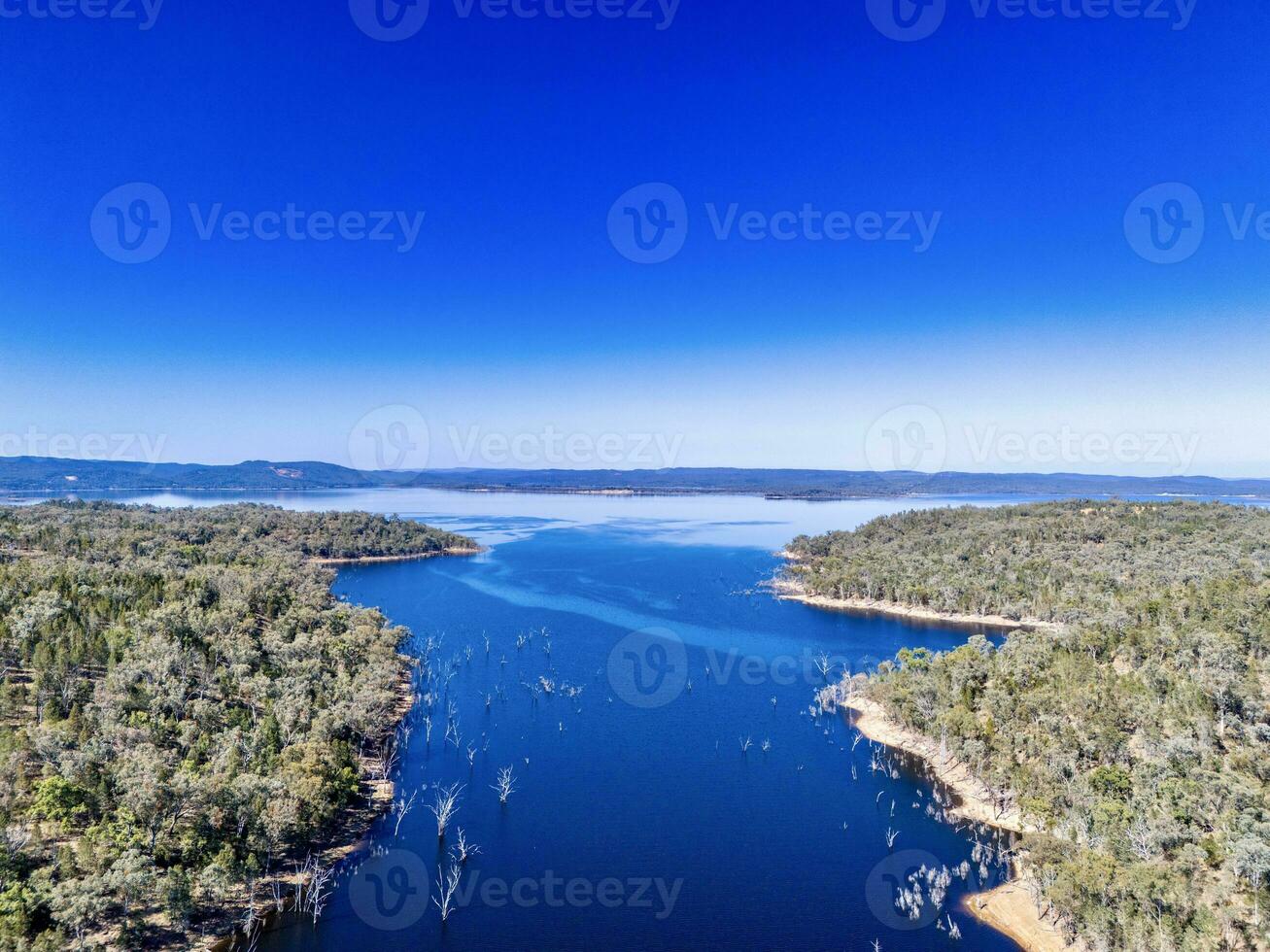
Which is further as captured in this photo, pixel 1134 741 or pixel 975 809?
pixel 975 809

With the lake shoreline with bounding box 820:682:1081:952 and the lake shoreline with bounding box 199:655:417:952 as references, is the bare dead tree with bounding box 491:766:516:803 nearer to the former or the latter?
the lake shoreline with bounding box 199:655:417:952

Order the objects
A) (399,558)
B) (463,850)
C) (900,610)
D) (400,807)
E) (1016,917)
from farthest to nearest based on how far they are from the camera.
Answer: (399,558)
(900,610)
(400,807)
(463,850)
(1016,917)

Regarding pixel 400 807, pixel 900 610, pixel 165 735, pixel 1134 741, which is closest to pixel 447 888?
pixel 400 807

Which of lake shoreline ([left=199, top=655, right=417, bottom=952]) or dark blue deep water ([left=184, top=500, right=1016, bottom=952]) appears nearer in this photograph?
lake shoreline ([left=199, top=655, right=417, bottom=952])

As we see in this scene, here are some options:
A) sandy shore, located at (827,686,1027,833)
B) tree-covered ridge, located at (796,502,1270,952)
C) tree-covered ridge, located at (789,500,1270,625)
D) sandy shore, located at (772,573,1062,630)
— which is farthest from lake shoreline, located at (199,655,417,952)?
sandy shore, located at (772,573,1062,630)

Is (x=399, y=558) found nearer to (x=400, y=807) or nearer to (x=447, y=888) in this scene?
(x=400, y=807)

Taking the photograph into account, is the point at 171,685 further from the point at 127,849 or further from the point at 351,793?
the point at 127,849

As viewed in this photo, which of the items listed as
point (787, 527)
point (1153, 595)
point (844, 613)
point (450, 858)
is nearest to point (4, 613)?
point (450, 858)
